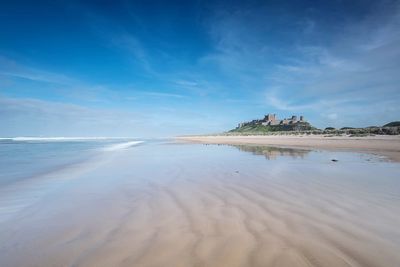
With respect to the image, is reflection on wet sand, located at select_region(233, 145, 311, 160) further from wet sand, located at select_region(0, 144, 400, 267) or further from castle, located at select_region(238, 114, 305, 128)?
castle, located at select_region(238, 114, 305, 128)

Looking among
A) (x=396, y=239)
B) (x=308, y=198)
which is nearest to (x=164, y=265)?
(x=396, y=239)

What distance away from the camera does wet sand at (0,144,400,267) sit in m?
2.46

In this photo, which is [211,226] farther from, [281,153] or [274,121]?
[274,121]

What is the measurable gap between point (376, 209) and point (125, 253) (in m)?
3.79

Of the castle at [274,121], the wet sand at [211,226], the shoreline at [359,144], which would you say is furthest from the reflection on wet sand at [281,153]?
the castle at [274,121]

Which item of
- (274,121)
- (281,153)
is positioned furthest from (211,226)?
(274,121)

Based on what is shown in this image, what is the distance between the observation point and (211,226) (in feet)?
10.8

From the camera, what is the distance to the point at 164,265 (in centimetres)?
233

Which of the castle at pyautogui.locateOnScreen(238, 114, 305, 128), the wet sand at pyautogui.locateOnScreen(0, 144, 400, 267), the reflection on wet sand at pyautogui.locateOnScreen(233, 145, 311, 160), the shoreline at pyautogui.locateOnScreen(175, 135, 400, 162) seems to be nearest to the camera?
the wet sand at pyautogui.locateOnScreen(0, 144, 400, 267)

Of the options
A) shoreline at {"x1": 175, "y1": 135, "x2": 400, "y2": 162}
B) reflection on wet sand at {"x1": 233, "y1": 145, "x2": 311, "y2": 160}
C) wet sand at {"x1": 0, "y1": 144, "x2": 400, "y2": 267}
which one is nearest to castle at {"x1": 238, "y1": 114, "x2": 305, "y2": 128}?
shoreline at {"x1": 175, "y1": 135, "x2": 400, "y2": 162}

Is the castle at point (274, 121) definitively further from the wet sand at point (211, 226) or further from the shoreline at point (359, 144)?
the wet sand at point (211, 226)

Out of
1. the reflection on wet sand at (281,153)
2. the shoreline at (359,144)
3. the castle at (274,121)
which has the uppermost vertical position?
the castle at (274,121)

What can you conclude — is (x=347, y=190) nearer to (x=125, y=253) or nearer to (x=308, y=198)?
(x=308, y=198)

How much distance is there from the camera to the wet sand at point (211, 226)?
2.46 m
